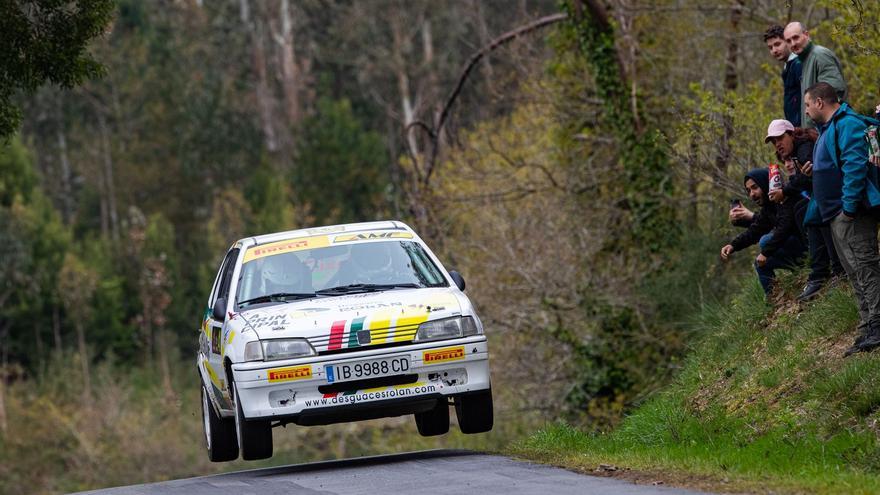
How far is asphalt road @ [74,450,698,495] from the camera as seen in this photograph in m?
9.59

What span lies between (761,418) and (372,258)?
3.47 meters

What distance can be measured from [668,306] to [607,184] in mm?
3924

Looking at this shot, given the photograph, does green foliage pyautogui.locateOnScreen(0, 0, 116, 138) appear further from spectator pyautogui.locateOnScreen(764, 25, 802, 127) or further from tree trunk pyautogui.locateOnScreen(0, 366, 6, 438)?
tree trunk pyautogui.locateOnScreen(0, 366, 6, 438)

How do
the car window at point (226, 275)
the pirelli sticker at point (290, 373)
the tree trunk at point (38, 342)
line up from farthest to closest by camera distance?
the tree trunk at point (38, 342)
the car window at point (226, 275)
the pirelli sticker at point (290, 373)

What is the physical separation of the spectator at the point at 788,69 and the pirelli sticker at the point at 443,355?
13.0 feet

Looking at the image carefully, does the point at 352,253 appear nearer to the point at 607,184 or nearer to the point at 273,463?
the point at 607,184

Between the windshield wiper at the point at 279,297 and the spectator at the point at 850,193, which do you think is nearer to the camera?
Result: the spectator at the point at 850,193

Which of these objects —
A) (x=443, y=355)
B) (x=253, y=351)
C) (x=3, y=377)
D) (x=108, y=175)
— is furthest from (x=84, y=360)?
(x=443, y=355)

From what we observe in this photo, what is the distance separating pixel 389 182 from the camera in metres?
67.4

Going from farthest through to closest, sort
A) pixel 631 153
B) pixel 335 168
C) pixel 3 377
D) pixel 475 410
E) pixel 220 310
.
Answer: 1. pixel 335 168
2. pixel 3 377
3. pixel 631 153
4. pixel 220 310
5. pixel 475 410

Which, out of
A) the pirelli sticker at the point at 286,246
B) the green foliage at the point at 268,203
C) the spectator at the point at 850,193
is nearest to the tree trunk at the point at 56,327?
the green foliage at the point at 268,203

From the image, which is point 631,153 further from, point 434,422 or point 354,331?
point 354,331

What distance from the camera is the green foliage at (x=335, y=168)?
66688 mm

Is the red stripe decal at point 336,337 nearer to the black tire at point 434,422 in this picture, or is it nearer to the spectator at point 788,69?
the black tire at point 434,422
